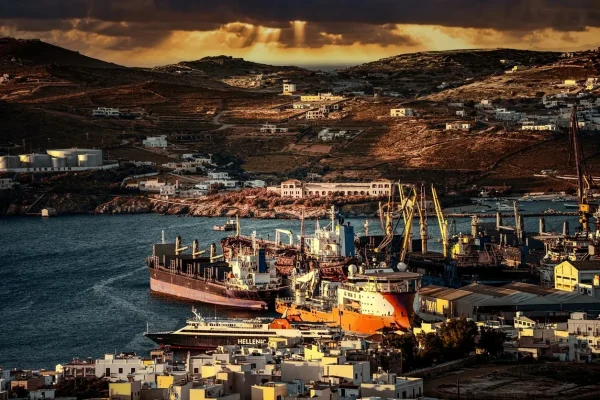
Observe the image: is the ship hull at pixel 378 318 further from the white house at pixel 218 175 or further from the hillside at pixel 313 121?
the white house at pixel 218 175

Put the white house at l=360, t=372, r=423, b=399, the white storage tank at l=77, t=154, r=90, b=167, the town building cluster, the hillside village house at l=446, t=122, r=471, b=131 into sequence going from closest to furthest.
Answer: the town building cluster
the white house at l=360, t=372, r=423, b=399
the white storage tank at l=77, t=154, r=90, b=167
the hillside village house at l=446, t=122, r=471, b=131

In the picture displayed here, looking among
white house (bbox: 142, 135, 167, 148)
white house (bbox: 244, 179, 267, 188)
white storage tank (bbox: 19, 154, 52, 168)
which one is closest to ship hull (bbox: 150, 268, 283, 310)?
white house (bbox: 244, 179, 267, 188)

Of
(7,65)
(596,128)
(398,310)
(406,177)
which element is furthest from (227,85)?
(398,310)

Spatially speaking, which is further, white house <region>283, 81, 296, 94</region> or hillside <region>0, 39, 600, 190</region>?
white house <region>283, 81, 296, 94</region>

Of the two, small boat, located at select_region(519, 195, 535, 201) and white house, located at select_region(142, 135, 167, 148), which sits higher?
white house, located at select_region(142, 135, 167, 148)

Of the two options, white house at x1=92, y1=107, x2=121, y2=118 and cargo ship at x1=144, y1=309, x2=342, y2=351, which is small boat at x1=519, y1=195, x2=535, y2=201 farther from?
cargo ship at x1=144, y1=309, x2=342, y2=351

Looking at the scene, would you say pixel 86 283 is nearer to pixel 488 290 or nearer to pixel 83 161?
pixel 488 290

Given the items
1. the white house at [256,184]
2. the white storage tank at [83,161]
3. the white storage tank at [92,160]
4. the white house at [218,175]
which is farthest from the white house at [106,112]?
the white house at [256,184]
